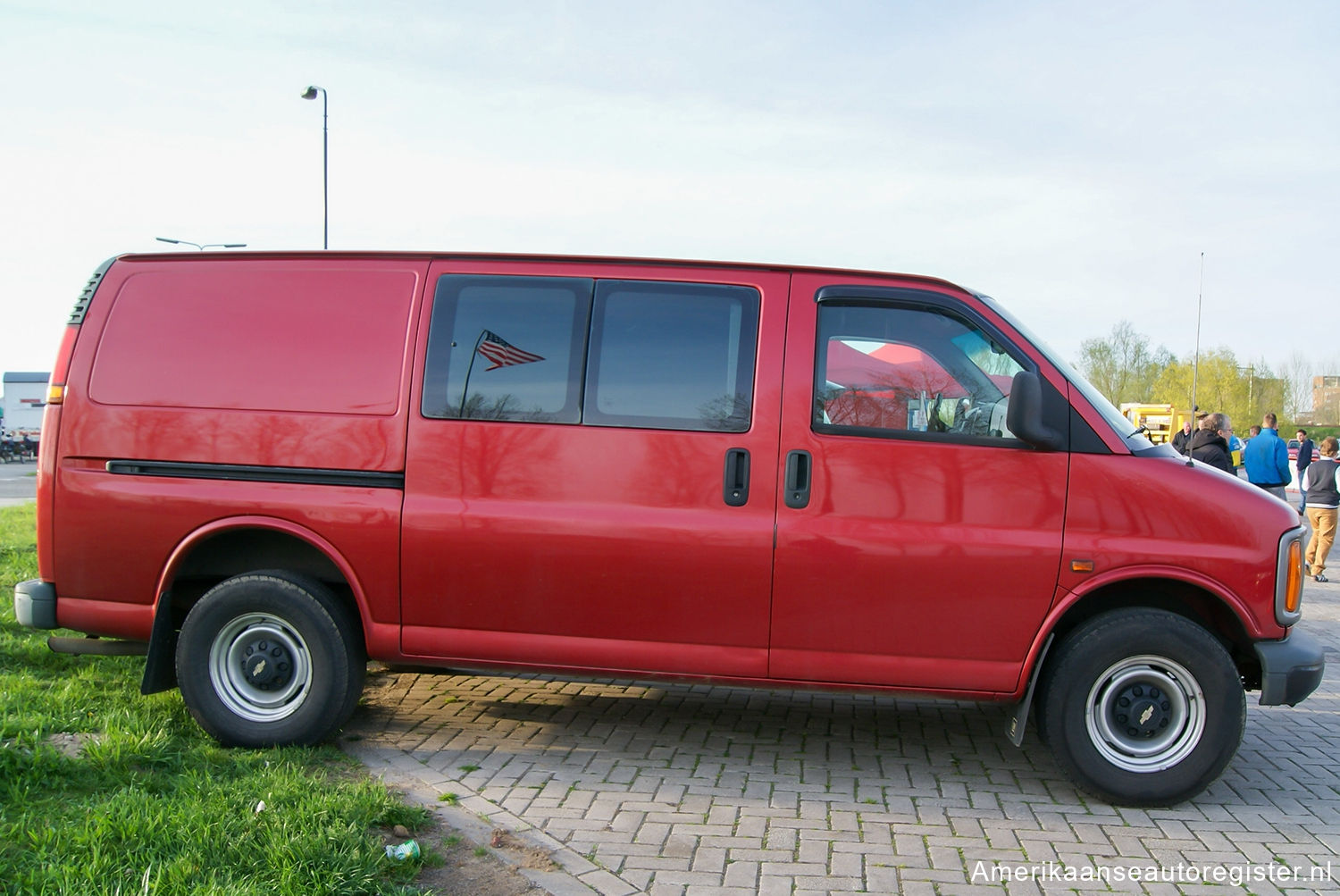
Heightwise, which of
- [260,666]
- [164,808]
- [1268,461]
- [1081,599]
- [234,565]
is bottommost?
[164,808]

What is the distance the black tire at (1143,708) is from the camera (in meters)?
4.60

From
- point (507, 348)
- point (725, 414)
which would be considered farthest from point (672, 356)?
point (507, 348)

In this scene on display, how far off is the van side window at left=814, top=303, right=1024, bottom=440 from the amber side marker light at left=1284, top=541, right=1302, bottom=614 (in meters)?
1.33

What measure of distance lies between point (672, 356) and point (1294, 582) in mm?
2951

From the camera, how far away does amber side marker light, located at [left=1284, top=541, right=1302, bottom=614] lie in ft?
15.1

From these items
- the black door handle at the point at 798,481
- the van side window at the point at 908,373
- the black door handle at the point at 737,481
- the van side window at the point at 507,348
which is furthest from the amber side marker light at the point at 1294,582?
the van side window at the point at 507,348

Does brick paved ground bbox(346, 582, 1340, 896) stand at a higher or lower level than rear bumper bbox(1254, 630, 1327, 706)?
lower

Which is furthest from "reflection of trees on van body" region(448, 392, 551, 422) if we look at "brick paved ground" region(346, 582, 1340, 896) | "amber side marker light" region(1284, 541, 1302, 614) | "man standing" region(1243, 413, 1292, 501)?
"man standing" region(1243, 413, 1292, 501)

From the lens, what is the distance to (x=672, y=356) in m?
4.95

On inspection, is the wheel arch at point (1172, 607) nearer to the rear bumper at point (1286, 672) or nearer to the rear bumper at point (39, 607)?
the rear bumper at point (1286, 672)

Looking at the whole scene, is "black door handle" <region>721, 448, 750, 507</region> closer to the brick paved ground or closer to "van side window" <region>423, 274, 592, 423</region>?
"van side window" <region>423, 274, 592, 423</region>

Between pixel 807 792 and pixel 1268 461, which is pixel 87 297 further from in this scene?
pixel 1268 461

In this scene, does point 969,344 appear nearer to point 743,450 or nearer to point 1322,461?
point 743,450

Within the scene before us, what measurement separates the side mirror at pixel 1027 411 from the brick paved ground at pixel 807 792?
1.64 meters
